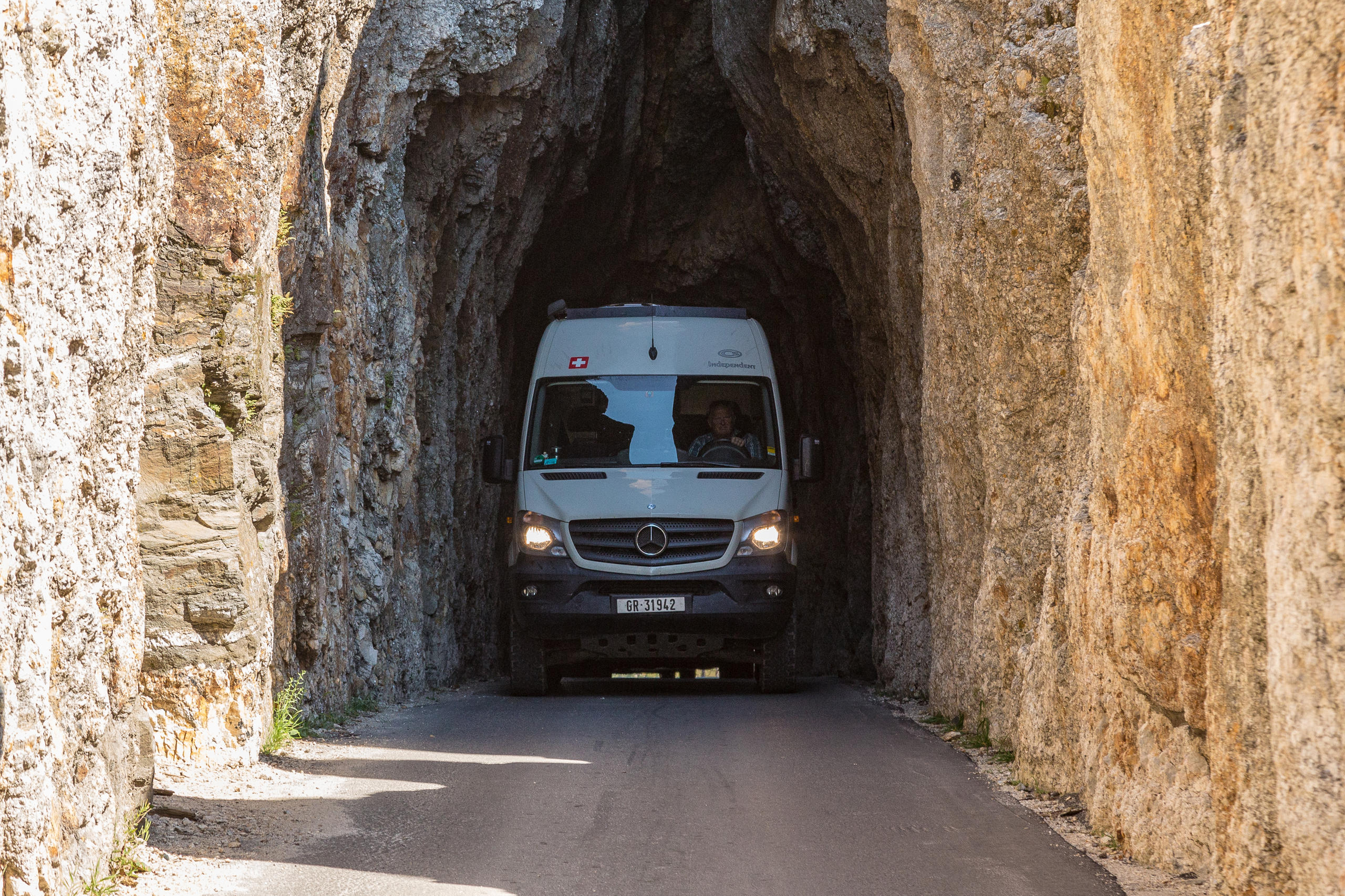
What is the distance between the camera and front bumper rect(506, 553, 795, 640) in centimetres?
1018

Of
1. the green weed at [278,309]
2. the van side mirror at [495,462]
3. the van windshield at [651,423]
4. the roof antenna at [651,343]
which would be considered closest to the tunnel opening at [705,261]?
the van windshield at [651,423]

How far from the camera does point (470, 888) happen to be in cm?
444

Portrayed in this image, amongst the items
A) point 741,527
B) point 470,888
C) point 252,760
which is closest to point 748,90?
point 741,527

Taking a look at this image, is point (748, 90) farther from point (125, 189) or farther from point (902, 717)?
point (125, 189)

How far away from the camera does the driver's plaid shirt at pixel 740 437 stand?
1064 cm

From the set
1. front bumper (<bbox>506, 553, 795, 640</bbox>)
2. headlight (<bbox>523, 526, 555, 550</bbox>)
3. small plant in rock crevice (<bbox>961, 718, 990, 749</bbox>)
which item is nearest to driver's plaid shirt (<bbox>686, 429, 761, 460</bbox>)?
front bumper (<bbox>506, 553, 795, 640</bbox>)

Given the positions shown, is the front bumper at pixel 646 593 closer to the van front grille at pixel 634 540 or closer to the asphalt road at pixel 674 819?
the van front grille at pixel 634 540

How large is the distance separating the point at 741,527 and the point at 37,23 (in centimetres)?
739

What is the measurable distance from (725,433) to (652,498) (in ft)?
3.01

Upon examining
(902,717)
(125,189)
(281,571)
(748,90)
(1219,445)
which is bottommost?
(902,717)

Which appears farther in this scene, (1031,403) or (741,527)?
(741,527)

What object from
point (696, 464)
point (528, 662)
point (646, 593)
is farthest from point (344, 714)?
point (696, 464)

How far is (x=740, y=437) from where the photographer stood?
1081cm

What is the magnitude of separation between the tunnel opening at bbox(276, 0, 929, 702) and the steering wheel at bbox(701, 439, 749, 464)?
1.85m
